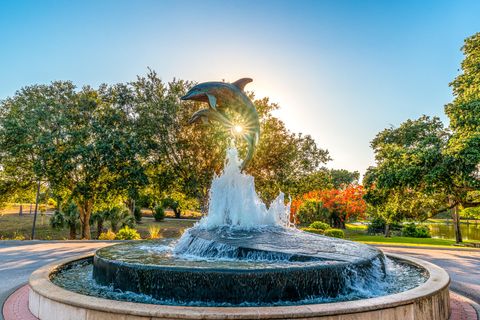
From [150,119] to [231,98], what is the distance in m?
9.73

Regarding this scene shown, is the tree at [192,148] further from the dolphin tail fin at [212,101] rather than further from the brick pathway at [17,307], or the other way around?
the brick pathway at [17,307]

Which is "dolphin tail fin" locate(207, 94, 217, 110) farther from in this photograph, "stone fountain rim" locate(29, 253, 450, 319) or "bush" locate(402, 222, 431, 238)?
"bush" locate(402, 222, 431, 238)

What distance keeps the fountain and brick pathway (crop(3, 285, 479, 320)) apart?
0.20 meters

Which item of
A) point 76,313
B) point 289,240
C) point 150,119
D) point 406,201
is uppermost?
point 150,119

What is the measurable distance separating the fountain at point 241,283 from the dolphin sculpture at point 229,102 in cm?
249

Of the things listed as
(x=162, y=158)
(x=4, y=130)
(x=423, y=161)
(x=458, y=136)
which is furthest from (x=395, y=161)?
(x=4, y=130)

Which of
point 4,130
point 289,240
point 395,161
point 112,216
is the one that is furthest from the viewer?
point 112,216

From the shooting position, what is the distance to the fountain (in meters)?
4.05

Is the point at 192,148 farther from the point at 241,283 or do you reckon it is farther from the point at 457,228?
the point at 457,228

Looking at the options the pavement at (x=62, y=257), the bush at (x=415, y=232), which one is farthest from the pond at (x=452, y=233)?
the pavement at (x=62, y=257)

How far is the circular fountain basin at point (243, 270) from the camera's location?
4.91 meters

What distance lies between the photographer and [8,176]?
62.1 feet

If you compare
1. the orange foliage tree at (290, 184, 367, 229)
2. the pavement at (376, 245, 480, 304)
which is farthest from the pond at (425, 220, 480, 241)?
the pavement at (376, 245, 480, 304)

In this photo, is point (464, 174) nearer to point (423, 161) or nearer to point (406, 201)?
point (423, 161)
